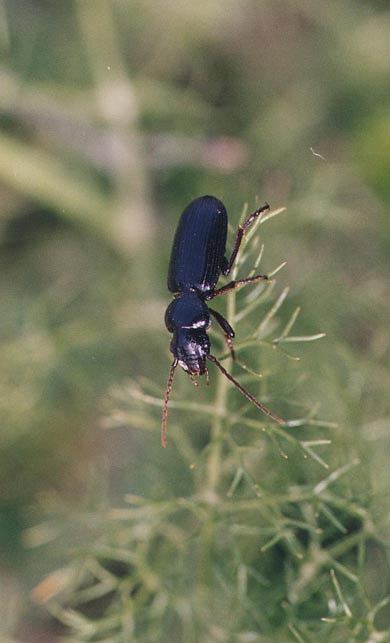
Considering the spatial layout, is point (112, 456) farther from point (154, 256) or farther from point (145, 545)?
point (145, 545)

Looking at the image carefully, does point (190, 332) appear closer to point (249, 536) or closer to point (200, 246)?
point (200, 246)

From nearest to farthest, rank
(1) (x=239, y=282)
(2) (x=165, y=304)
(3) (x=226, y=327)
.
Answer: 1. (1) (x=239, y=282)
2. (3) (x=226, y=327)
3. (2) (x=165, y=304)

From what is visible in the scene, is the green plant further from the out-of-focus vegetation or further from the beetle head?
the beetle head

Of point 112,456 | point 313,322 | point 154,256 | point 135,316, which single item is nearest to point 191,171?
point 154,256

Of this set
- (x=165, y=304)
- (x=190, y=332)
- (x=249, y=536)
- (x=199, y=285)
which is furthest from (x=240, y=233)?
(x=165, y=304)

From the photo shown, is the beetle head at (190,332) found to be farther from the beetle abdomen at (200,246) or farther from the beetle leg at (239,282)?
the beetle leg at (239,282)
